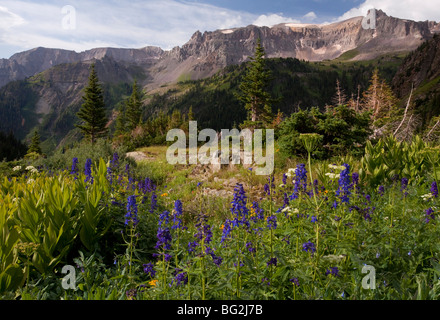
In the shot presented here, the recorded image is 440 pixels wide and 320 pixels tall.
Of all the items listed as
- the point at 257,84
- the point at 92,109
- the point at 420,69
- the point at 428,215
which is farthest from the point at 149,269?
the point at 420,69

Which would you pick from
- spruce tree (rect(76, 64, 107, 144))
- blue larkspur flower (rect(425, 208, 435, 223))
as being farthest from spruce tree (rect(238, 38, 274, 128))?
spruce tree (rect(76, 64, 107, 144))

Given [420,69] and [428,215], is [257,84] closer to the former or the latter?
[428,215]

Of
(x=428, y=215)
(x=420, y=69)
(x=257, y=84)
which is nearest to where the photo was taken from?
(x=428, y=215)

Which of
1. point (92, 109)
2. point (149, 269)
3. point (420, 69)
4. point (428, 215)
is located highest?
point (420, 69)

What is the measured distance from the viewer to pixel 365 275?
7.84 ft

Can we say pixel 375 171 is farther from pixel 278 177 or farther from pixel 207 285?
pixel 207 285

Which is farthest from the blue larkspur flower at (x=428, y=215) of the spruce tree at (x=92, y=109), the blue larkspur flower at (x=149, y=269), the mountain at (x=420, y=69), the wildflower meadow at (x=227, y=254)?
the mountain at (x=420, y=69)

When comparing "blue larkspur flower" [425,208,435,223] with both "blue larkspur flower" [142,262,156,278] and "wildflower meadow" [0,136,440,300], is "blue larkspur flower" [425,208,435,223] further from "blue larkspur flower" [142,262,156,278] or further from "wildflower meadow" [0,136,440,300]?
"blue larkspur flower" [142,262,156,278]

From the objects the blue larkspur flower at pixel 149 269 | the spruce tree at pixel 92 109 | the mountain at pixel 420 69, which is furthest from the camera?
the mountain at pixel 420 69

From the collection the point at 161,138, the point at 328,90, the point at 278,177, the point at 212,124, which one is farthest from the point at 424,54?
the point at 278,177

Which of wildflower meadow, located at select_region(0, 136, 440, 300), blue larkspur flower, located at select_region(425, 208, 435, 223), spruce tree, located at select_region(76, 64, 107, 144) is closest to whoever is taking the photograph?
wildflower meadow, located at select_region(0, 136, 440, 300)

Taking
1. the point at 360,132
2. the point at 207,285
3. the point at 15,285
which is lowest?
the point at 15,285

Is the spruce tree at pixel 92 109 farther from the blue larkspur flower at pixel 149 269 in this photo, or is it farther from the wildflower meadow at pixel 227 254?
the blue larkspur flower at pixel 149 269
